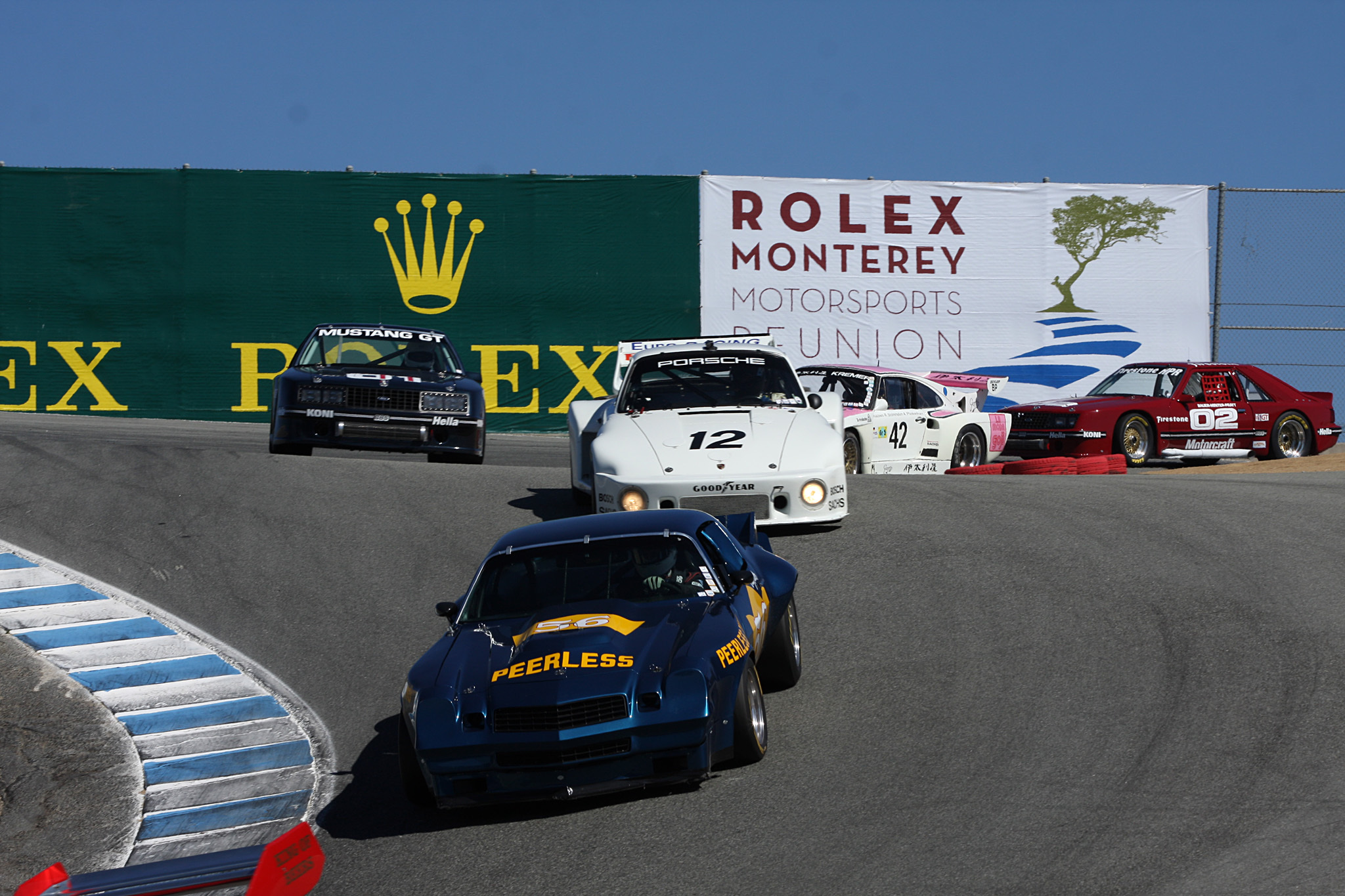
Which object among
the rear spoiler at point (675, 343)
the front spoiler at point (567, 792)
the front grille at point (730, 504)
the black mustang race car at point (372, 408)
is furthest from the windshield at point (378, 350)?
the front spoiler at point (567, 792)

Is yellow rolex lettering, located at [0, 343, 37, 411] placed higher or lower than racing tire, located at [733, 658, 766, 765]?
higher

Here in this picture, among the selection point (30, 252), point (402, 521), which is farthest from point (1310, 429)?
point (30, 252)

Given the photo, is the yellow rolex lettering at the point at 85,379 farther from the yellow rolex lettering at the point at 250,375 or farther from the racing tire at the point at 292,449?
the racing tire at the point at 292,449

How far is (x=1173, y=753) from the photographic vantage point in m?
5.23

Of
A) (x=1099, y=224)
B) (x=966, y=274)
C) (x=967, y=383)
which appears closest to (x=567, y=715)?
(x=967, y=383)

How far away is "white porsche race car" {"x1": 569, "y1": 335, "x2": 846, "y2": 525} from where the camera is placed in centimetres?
916

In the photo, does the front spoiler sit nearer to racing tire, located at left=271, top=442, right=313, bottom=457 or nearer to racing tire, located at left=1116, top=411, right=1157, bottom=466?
racing tire, located at left=271, top=442, right=313, bottom=457

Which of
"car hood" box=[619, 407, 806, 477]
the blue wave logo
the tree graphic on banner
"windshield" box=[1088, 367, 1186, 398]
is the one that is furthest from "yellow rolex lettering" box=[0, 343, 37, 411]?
the tree graphic on banner

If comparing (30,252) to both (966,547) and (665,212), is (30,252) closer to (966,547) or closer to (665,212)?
(665,212)

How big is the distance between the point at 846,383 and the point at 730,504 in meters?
5.77

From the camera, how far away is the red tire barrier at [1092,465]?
587 inches

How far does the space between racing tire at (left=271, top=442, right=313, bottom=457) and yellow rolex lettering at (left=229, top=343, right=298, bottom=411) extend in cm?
923

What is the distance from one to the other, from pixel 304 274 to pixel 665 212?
20.2ft

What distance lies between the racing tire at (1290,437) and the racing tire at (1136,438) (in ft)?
7.45
